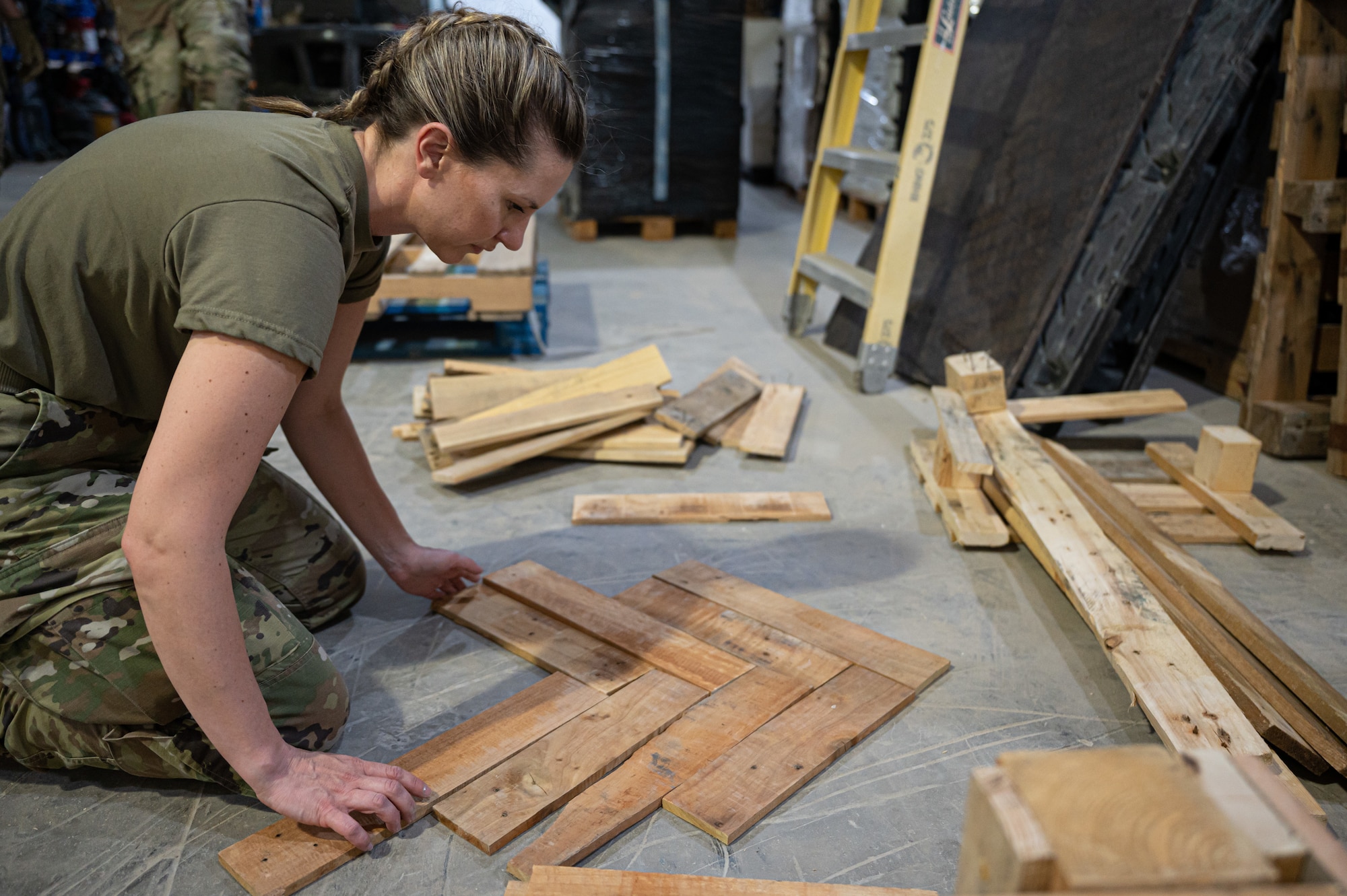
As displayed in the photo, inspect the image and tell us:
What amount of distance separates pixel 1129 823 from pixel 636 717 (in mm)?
1372

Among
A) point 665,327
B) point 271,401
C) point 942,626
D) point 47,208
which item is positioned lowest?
point 665,327

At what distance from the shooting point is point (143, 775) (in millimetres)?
1863

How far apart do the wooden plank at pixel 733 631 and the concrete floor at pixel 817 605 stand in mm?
149

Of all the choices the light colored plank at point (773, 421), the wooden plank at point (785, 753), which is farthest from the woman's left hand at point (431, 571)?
the light colored plank at point (773, 421)

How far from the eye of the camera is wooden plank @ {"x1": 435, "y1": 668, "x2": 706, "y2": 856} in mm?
1770

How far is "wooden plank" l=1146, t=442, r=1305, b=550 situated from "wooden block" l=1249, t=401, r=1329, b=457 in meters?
0.44

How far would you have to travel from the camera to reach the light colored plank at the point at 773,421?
363 cm

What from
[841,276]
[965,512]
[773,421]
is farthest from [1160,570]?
[841,276]

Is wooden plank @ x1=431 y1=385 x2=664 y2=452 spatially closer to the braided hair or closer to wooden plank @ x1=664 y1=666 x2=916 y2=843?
wooden plank @ x1=664 y1=666 x2=916 y2=843

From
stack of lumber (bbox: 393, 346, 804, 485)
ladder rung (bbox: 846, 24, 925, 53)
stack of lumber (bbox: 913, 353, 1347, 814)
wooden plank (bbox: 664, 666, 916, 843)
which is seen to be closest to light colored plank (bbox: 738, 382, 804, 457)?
stack of lumber (bbox: 393, 346, 804, 485)

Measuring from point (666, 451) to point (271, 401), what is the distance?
85.8 inches

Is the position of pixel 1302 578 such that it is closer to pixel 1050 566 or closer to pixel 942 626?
pixel 1050 566

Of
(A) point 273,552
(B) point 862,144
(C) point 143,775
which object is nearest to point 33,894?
(C) point 143,775

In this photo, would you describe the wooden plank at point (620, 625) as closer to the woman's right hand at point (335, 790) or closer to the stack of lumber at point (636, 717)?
the stack of lumber at point (636, 717)
